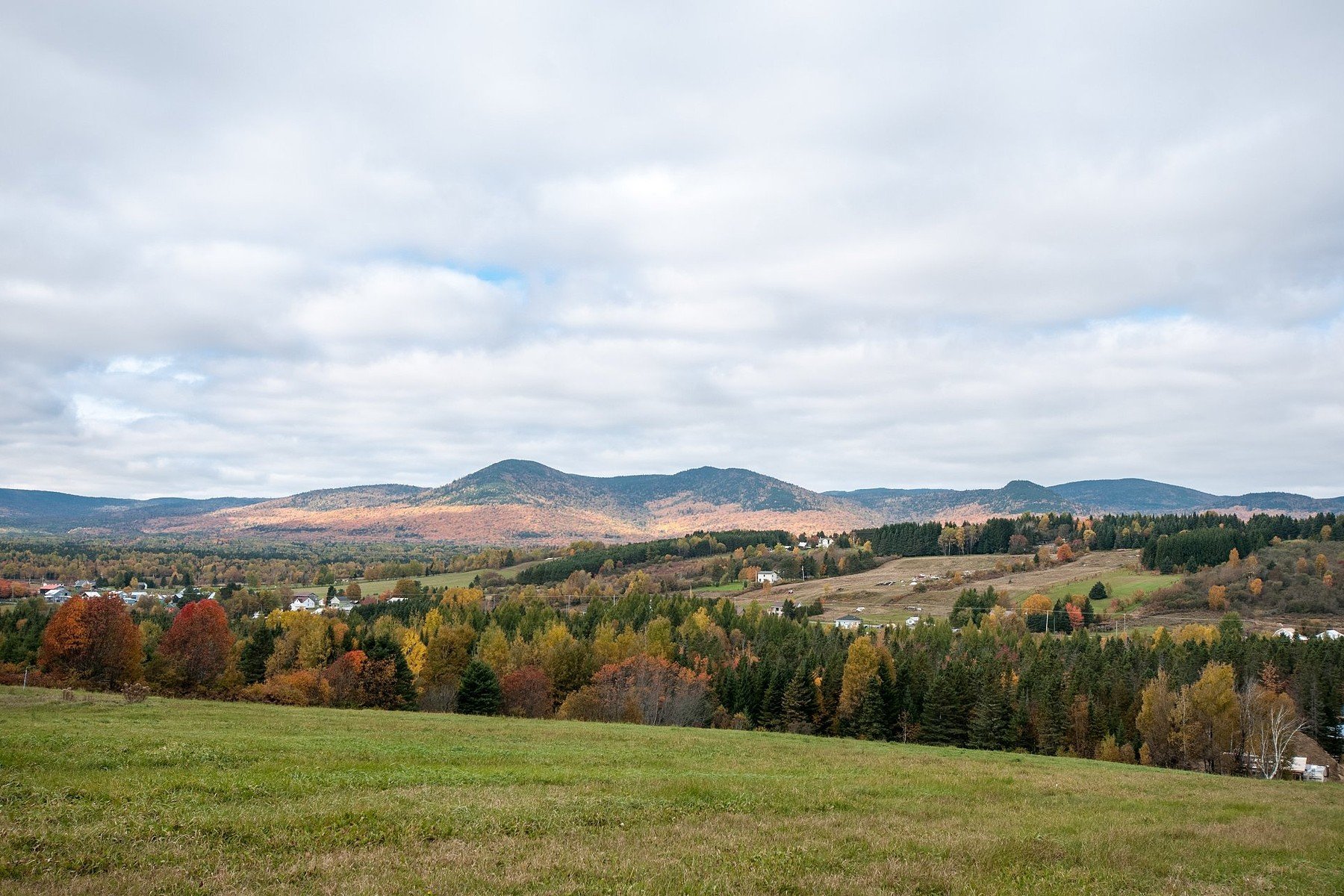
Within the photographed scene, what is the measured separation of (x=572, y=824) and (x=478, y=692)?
6323 cm

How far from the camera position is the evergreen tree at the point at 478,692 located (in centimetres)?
7406

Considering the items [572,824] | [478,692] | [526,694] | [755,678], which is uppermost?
[572,824]

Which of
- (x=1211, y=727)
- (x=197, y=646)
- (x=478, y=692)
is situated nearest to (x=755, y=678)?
(x=478, y=692)

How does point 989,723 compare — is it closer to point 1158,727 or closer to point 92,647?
point 1158,727

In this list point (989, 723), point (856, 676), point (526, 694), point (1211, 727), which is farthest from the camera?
point (526, 694)

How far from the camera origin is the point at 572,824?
15.9m

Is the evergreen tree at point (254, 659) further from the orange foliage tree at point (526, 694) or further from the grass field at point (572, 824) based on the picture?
the grass field at point (572, 824)

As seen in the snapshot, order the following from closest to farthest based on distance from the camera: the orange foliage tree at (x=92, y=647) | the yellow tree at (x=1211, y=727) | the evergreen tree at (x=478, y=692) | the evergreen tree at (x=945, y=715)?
the yellow tree at (x=1211, y=727) → the evergreen tree at (x=478, y=692) → the orange foliage tree at (x=92, y=647) → the evergreen tree at (x=945, y=715)

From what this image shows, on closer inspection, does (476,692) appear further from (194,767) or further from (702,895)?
(702,895)

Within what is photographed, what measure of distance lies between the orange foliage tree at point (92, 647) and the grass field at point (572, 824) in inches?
2158

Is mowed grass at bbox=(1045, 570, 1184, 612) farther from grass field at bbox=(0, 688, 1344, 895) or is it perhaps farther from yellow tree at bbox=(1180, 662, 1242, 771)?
grass field at bbox=(0, 688, 1344, 895)

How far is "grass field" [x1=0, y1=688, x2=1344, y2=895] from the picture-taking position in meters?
12.0

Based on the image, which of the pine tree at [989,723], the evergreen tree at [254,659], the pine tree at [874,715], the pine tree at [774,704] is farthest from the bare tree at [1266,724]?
the evergreen tree at [254,659]

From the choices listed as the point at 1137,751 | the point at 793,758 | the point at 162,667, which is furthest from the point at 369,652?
the point at 1137,751
